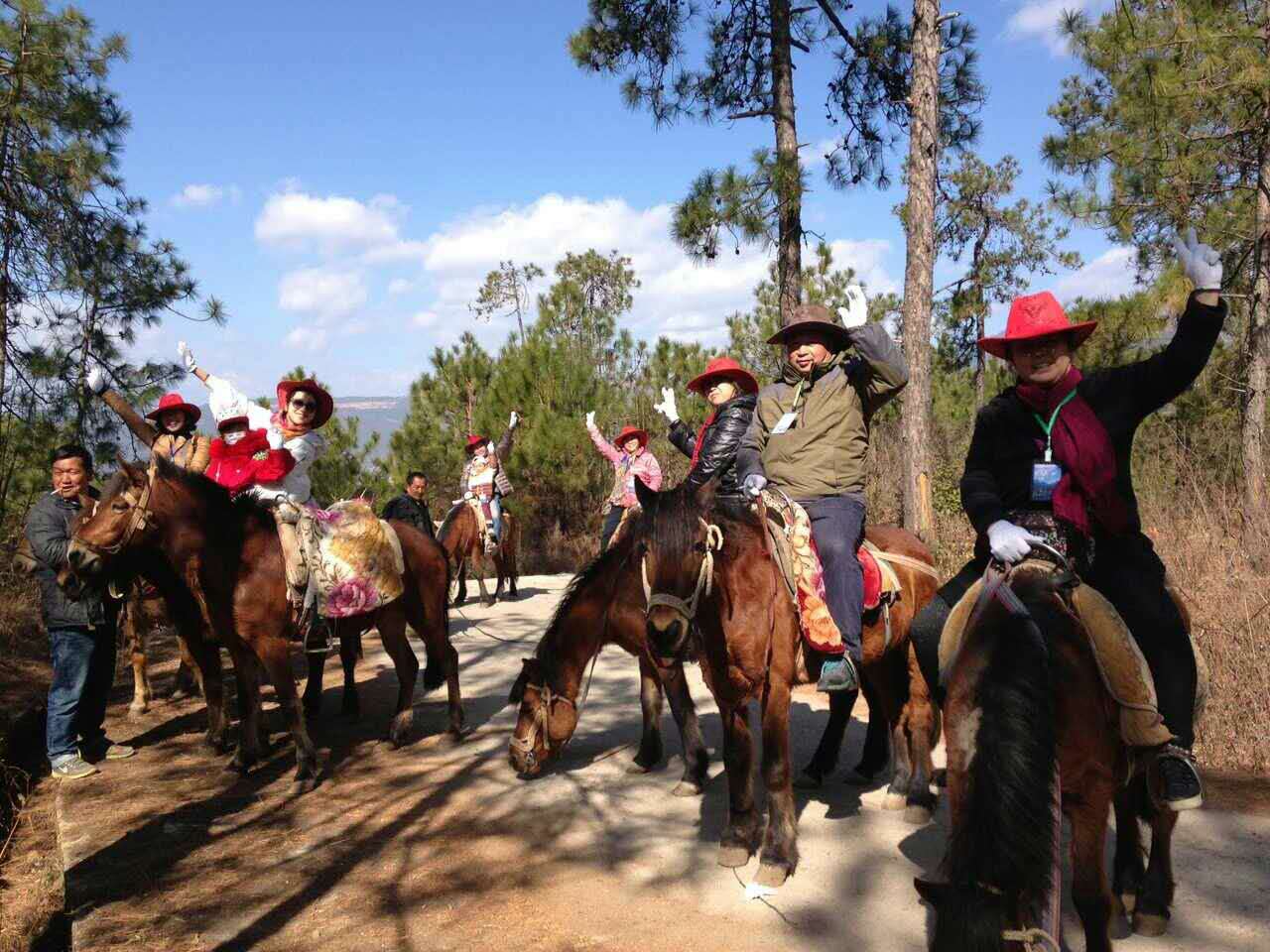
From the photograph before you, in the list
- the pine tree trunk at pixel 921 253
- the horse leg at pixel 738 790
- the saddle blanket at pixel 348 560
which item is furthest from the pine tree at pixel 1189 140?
the saddle blanket at pixel 348 560

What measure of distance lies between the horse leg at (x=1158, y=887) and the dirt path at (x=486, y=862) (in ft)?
0.27

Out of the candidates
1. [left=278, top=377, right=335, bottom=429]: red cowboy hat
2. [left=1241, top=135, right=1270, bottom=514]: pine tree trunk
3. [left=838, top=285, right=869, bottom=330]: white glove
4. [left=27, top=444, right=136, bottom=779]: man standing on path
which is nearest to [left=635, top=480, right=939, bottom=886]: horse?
[left=838, top=285, right=869, bottom=330]: white glove

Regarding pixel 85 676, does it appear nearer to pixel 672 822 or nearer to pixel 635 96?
pixel 672 822

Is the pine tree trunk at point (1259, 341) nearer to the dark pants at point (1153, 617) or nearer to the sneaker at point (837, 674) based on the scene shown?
the sneaker at point (837, 674)

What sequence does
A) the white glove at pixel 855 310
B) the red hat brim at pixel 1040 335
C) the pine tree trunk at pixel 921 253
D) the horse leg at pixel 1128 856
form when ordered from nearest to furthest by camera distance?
the red hat brim at pixel 1040 335 < the horse leg at pixel 1128 856 < the white glove at pixel 855 310 < the pine tree trunk at pixel 921 253

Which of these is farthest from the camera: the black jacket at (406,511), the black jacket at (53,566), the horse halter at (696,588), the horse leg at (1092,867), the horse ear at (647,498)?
the black jacket at (406,511)

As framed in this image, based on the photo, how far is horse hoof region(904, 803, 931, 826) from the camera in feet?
15.9

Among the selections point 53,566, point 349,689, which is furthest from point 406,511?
point 53,566

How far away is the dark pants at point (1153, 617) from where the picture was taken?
10.6ft

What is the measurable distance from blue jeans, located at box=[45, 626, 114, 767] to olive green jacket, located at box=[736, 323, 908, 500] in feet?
16.4

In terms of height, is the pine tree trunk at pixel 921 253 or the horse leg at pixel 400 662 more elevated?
the pine tree trunk at pixel 921 253

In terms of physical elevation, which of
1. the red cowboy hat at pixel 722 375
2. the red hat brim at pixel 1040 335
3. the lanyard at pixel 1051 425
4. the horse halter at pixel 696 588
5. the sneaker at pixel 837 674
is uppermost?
the red cowboy hat at pixel 722 375

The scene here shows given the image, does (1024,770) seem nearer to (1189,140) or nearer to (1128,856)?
(1128,856)

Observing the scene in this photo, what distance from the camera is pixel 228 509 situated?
239 inches
